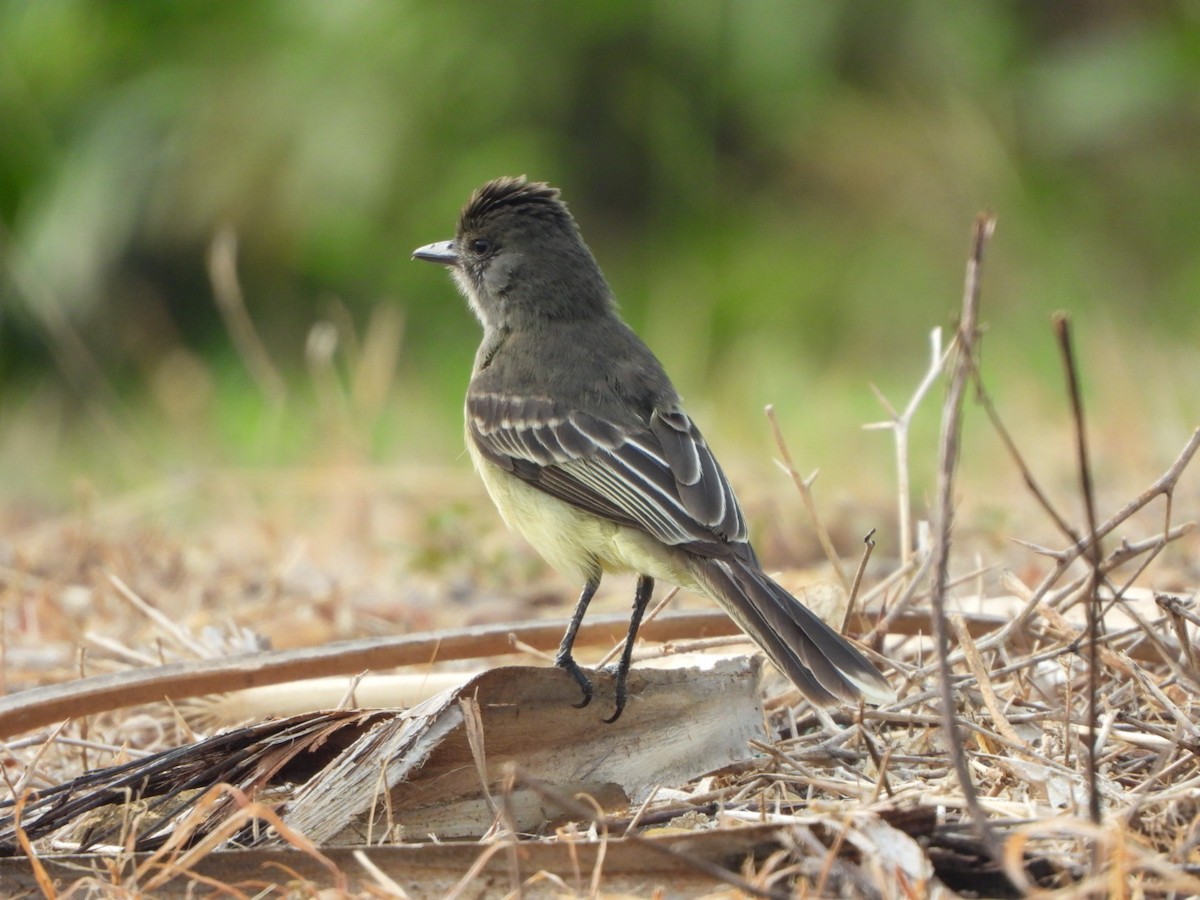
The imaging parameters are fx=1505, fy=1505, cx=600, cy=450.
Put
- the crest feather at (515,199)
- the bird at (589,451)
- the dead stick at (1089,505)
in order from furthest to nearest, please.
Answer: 1. the crest feather at (515,199)
2. the bird at (589,451)
3. the dead stick at (1089,505)

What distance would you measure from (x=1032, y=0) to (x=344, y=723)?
10951 millimetres

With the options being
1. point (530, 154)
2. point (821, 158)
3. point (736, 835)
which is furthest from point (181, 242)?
point (736, 835)

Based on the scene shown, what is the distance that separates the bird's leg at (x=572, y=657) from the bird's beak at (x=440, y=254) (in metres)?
1.77

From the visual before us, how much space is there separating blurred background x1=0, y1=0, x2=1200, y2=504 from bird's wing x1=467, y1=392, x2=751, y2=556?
626cm

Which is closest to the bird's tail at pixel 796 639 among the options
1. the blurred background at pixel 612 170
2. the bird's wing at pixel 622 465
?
the bird's wing at pixel 622 465

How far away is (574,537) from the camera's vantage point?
4363mm

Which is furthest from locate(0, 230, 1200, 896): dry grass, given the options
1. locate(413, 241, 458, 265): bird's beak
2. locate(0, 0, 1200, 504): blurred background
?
locate(0, 0, 1200, 504): blurred background

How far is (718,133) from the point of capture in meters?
12.0

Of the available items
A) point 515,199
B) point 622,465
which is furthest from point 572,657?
point 515,199

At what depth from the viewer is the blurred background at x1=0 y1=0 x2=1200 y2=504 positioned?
11.4 metres

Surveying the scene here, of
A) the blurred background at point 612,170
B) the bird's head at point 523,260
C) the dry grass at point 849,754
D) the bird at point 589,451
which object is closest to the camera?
the dry grass at point 849,754

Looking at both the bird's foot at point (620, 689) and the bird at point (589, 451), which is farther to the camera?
the bird at point (589, 451)

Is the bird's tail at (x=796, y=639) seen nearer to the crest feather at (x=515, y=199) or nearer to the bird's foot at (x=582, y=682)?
the bird's foot at (x=582, y=682)

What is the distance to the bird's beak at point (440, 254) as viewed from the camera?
5.62 metres
